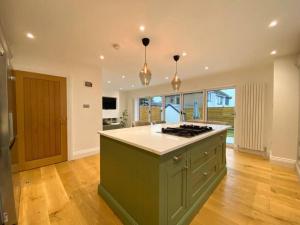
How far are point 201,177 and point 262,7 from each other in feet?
6.99

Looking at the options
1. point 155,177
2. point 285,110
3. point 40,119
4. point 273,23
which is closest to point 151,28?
point 273,23

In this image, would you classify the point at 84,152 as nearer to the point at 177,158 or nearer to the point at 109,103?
the point at 177,158

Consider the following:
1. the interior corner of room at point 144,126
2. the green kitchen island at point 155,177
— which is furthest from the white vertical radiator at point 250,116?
the green kitchen island at point 155,177

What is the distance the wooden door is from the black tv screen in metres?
4.79

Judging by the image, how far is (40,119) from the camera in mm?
3141

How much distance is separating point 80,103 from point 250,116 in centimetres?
456

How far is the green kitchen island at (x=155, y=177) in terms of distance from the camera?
49.9 inches

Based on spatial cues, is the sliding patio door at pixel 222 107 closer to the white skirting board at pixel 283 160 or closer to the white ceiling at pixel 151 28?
the white skirting board at pixel 283 160

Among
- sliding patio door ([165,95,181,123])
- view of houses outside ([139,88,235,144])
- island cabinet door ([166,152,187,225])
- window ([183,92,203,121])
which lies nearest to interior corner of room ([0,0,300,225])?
island cabinet door ([166,152,187,225])

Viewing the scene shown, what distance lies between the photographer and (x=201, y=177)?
189 cm

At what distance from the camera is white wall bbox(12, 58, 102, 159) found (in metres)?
3.39

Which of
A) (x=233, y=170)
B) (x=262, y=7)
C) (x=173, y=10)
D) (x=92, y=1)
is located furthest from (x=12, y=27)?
(x=233, y=170)

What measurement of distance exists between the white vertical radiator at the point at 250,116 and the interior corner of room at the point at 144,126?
0.03 m

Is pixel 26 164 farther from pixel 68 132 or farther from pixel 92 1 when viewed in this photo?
pixel 92 1
